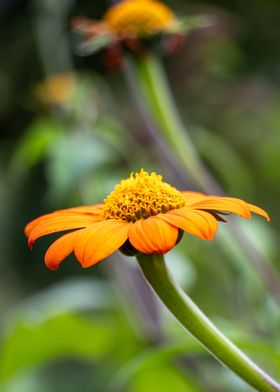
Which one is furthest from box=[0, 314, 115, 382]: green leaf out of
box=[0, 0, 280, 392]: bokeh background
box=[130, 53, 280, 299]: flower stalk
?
box=[130, 53, 280, 299]: flower stalk

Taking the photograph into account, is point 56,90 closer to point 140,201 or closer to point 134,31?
point 134,31

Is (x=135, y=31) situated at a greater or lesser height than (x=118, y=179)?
greater

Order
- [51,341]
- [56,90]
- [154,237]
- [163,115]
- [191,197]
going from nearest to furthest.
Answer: [154,237] → [191,197] → [163,115] → [51,341] → [56,90]

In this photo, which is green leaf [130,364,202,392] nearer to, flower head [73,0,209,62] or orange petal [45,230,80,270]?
flower head [73,0,209,62]

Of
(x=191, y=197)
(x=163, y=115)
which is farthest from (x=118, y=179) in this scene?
(x=191, y=197)

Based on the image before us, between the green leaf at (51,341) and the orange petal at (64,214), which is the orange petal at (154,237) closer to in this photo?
the orange petal at (64,214)

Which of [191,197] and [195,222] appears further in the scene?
[191,197]
